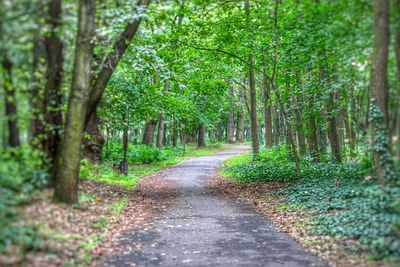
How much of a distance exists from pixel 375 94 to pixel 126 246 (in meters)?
6.66

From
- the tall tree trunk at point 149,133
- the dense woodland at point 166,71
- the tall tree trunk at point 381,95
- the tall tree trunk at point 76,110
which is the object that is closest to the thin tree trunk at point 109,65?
the dense woodland at point 166,71

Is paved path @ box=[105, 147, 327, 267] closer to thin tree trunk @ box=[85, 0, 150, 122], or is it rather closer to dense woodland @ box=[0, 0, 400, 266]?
dense woodland @ box=[0, 0, 400, 266]

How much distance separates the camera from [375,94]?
30.9ft

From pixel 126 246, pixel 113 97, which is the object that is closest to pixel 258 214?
pixel 126 246

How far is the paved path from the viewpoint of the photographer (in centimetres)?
745

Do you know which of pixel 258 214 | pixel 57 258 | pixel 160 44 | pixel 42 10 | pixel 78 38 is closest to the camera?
pixel 57 258

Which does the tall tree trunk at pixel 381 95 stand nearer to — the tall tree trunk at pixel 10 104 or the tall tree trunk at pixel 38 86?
the tall tree trunk at pixel 38 86

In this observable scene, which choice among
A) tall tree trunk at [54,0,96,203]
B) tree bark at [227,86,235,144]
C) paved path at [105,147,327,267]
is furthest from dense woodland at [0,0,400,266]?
tree bark at [227,86,235,144]

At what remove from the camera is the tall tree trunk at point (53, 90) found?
9117 mm

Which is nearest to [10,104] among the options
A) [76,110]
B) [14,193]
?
[14,193]

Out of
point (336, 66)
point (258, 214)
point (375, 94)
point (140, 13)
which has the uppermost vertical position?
point (140, 13)

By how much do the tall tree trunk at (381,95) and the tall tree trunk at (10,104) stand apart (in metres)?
7.75

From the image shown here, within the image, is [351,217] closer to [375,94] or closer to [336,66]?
[375,94]

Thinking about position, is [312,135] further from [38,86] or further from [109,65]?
[38,86]
